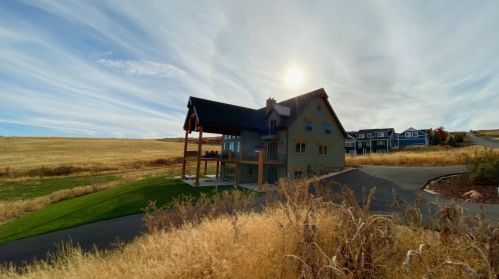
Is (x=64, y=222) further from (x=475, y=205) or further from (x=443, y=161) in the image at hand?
(x=443, y=161)

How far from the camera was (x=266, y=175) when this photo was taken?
22.9m

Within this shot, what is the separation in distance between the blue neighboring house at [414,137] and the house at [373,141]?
6.10ft

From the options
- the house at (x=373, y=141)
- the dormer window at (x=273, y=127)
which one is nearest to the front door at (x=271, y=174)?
the dormer window at (x=273, y=127)

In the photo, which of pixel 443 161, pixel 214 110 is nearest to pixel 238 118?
pixel 214 110

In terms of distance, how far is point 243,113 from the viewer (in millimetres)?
25516

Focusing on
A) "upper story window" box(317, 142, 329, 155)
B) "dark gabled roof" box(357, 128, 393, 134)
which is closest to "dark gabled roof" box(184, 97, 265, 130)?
"upper story window" box(317, 142, 329, 155)

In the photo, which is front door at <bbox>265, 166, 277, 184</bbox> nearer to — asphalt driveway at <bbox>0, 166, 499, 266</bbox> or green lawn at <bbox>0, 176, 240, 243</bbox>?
green lawn at <bbox>0, 176, 240, 243</bbox>

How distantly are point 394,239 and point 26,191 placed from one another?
3371 centimetres

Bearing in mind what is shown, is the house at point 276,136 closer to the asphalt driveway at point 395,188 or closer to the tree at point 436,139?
the asphalt driveway at point 395,188

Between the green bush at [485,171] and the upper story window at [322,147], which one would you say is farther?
the upper story window at [322,147]

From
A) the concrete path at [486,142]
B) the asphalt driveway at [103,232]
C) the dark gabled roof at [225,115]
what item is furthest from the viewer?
the concrete path at [486,142]

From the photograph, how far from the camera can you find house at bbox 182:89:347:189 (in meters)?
21.5

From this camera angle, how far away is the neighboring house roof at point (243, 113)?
21816 mm

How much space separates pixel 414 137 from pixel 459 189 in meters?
57.2
